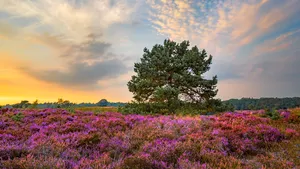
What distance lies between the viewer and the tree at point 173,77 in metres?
21.5

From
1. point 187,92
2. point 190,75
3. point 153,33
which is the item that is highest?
point 153,33

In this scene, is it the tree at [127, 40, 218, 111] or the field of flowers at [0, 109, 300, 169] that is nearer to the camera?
the field of flowers at [0, 109, 300, 169]

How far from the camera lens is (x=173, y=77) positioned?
68.9 ft

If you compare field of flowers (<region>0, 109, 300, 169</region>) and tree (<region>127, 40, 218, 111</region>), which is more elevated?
tree (<region>127, 40, 218, 111</region>)

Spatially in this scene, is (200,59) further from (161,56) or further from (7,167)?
(7,167)

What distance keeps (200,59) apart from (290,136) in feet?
51.8

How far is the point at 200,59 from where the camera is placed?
75.7ft

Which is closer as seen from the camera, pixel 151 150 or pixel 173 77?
pixel 151 150

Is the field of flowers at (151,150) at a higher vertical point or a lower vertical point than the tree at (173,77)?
lower

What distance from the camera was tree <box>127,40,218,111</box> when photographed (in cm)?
2148

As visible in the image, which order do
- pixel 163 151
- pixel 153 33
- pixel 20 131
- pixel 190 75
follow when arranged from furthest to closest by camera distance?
1. pixel 190 75
2. pixel 153 33
3. pixel 20 131
4. pixel 163 151

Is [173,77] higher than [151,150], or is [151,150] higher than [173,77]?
[173,77]

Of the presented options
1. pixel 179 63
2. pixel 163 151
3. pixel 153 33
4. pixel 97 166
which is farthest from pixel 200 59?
pixel 97 166

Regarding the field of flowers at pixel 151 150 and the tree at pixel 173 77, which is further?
the tree at pixel 173 77
